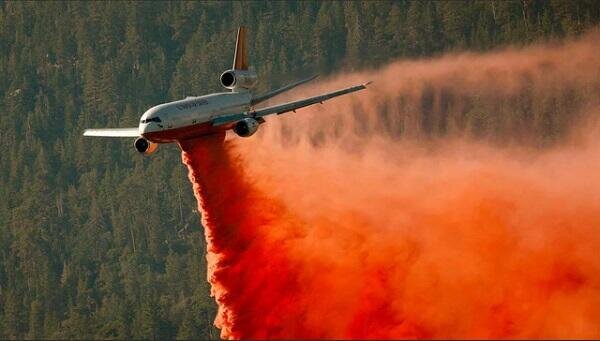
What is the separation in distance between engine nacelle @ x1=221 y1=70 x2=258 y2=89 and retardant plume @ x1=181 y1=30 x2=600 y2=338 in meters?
3.46

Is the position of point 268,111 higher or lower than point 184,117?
higher

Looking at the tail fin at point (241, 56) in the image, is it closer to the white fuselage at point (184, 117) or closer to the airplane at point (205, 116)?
the airplane at point (205, 116)

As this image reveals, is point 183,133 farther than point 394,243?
No

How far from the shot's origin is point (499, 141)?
166 metres

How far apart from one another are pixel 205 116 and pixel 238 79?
5.69 metres

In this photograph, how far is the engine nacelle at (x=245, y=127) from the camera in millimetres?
92812

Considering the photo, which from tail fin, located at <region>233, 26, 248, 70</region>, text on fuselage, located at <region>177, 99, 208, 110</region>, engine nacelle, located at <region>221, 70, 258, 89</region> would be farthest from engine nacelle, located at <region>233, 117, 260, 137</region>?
tail fin, located at <region>233, 26, 248, 70</region>

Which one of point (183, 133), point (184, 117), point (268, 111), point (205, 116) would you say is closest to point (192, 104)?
point (205, 116)

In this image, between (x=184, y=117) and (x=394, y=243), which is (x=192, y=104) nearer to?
(x=184, y=117)

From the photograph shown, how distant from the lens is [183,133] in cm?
9188

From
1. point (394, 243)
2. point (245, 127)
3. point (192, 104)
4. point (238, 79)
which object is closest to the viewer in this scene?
point (192, 104)

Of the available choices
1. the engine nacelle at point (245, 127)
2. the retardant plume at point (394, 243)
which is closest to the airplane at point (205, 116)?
the engine nacelle at point (245, 127)

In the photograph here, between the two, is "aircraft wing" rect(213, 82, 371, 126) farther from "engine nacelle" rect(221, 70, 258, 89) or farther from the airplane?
"engine nacelle" rect(221, 70, 258, 89)

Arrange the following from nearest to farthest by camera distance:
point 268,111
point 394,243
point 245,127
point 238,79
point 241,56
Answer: point 245,127
point 394,243
point 268,111
point 238,79
point 241,56
